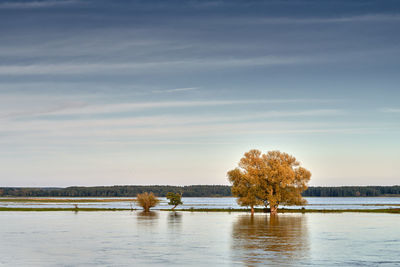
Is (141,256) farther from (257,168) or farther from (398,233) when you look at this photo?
(257,168)

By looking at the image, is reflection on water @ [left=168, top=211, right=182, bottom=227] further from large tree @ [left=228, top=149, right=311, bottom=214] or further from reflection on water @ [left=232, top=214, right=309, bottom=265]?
large tree @ [left=228, top=149, right=311, bottom=214]

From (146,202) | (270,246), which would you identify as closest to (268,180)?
(146,202)

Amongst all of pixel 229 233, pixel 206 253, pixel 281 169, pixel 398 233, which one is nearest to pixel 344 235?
pixel 398 233

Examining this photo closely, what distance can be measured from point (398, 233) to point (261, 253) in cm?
2173

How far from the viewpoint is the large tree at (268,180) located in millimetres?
93312

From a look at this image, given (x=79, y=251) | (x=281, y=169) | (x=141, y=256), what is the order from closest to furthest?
(x=141, y=256)
(x=79, y=251)
(x=281, y=169)

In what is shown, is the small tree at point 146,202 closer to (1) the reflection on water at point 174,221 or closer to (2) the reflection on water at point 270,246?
(1) the reflection on water at point 174,221

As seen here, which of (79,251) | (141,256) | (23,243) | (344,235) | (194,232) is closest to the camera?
(141,256)

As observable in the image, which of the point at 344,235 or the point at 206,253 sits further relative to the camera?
the point at 344,235

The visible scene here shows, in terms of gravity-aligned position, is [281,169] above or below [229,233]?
above

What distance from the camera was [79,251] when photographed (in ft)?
121

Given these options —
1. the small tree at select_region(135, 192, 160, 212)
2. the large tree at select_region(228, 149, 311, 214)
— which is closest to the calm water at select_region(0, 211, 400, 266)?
the large tree at select_region(228, 149, 311, 214)

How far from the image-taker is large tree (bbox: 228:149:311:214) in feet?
306

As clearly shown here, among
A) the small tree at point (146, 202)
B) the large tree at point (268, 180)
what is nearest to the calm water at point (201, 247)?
the large tree at point (268, 180)
